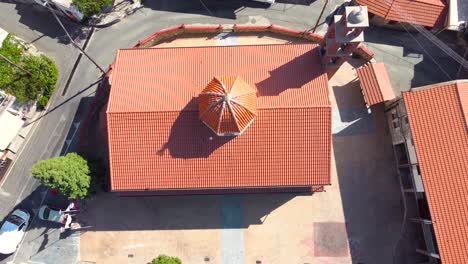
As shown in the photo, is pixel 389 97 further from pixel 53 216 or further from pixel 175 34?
pixel 53 216

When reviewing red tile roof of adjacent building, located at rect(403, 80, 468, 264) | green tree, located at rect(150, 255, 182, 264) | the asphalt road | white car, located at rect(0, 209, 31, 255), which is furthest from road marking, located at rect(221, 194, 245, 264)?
white car, located at rect(0, 209, 31, 255)

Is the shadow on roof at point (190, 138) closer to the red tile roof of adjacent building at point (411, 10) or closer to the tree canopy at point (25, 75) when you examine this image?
the tree canopy at point (25, 75)

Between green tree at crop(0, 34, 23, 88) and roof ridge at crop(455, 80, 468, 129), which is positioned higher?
green tree at crop(0, 34, 23, 88)

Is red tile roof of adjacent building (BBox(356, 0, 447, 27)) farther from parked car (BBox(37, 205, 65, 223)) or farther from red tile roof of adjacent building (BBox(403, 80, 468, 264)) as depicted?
parked car (BBox(37, 205, 65, 223))

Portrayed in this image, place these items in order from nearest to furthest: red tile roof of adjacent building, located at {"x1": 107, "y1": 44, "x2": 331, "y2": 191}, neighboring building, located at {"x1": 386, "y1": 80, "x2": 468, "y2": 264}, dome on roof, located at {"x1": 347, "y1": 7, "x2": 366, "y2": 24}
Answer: dome on roof, located at {"x1": 347, "y1": 7, "x2": 366, "y2": 24} → red tile roof of adjacent building, located at {"x1": 107, "y1": 44, "x2": 331, "y2": 191} → neighboring building, located at {"x1": 386, "y1": 80, "x2": 468, "y2": 264}

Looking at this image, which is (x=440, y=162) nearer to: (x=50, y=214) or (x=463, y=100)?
Answer: (x=463, y=100)

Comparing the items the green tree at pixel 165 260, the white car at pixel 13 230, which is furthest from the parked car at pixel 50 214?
the green tree at pixel 165 260

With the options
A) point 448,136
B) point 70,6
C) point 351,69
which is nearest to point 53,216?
point 70,6
